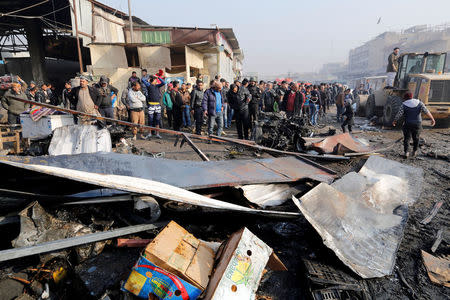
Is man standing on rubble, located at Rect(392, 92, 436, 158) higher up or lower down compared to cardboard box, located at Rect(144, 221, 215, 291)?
higher up

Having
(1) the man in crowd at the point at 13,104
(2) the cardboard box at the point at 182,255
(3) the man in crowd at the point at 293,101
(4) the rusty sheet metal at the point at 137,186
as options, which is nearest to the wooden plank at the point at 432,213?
(4) the rusty sheet metal at the point at 137,186

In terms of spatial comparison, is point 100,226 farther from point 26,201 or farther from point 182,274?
point 182,274

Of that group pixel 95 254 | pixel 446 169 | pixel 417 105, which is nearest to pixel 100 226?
pixel 95 254

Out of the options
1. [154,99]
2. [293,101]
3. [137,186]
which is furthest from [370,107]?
[137,186]

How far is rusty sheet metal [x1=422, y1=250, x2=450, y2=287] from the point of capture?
2.32 metres

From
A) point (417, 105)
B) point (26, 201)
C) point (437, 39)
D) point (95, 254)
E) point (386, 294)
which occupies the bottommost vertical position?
point (386, 294)

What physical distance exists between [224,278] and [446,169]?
601 centimetres

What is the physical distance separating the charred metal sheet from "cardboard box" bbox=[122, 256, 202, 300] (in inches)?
50.3

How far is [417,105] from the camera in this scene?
5.98 metres

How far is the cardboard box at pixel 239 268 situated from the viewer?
173 cm

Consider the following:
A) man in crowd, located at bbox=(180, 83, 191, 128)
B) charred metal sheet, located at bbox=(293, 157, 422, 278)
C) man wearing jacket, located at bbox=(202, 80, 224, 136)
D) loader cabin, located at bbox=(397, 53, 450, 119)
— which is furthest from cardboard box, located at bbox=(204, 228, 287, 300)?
loader cabin, located at bbox=(397, 53, 450, 119)

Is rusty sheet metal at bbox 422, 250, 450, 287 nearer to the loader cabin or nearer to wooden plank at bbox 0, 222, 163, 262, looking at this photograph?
wooden plank at bbox 0, 222, 163, 262

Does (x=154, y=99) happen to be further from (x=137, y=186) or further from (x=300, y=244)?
(x=300, y=244)

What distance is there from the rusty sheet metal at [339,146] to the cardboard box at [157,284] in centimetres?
464
